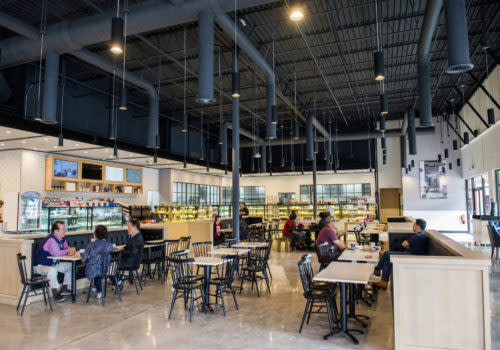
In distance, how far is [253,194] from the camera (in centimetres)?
2377

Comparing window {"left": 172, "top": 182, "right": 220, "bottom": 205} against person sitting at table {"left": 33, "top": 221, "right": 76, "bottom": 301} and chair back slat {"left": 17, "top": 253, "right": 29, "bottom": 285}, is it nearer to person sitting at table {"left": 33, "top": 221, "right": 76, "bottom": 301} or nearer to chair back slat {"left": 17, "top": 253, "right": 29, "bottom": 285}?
person sitting at table {"left": 33, "top": 221, "right": 76, "bottom": 301}

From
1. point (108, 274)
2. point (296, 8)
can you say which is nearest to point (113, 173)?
point (108, 274)

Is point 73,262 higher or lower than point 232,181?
lower

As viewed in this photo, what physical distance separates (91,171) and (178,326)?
10022mm

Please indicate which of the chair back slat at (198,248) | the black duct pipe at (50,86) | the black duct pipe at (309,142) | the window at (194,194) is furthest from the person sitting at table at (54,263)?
the window at (194,194)

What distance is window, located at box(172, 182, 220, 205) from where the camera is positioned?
17.7 meters

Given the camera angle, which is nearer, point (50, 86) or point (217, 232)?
point (50, 86)

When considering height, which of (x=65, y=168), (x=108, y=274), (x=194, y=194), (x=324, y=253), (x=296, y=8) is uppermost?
(x=296, y=8)

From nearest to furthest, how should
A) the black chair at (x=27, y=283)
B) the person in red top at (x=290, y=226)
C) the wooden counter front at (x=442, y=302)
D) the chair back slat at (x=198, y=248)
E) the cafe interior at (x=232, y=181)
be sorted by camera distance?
the wooden counter front at (x=442, y=302)
the cafe interior at (x=232, y=181)
the black chair at (x=27, y=283)
the chair back slat at (x=198, y=248)
the person in red top at (x=290, y=226)

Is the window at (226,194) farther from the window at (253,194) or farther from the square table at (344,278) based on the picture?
the square table at (344,278)

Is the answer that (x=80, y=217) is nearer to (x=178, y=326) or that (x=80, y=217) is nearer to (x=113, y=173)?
(x=113, y=173)

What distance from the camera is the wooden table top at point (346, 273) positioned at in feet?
12.9

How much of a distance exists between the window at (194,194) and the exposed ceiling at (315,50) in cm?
421

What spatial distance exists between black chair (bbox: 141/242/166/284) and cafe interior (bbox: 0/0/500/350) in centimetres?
7
